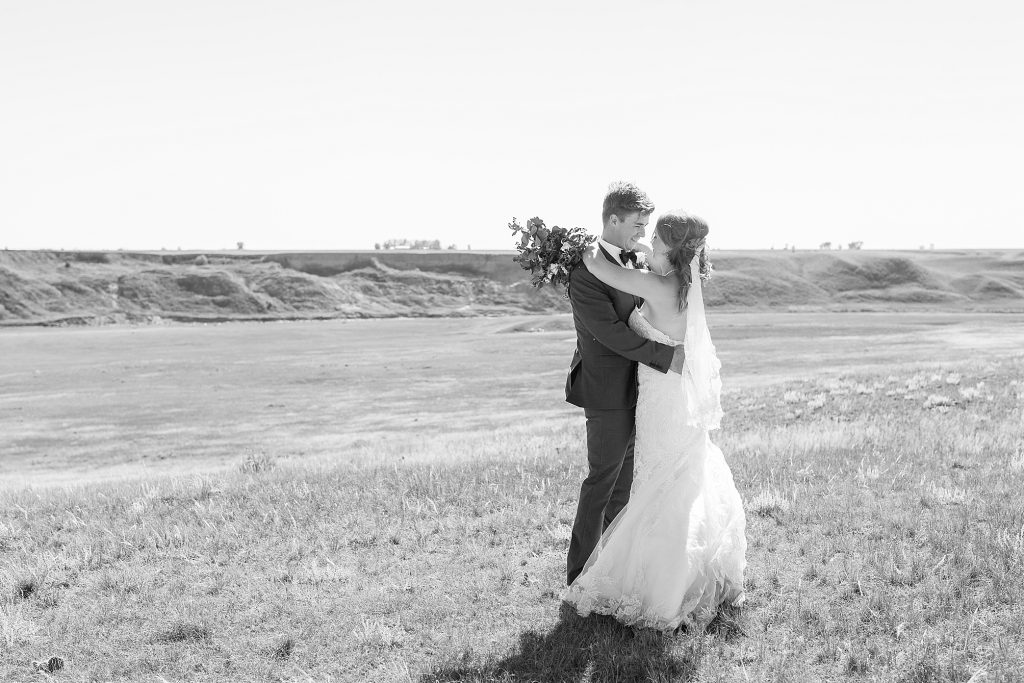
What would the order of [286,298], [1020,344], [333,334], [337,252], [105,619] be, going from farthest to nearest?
1. [337,252]
2. [286,298]
3. [333,334]
4. [1020,344]
5. [105,619]

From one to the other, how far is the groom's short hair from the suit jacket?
0.98 feet

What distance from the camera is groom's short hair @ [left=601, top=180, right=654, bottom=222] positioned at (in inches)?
221

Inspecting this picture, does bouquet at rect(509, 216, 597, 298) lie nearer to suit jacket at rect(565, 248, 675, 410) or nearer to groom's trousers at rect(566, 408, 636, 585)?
suit jacket at rect(565, 248, 675, 410)

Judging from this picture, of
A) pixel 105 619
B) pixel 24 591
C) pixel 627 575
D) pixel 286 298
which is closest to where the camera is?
pixel 627 575

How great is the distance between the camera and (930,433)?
10828 millimetres

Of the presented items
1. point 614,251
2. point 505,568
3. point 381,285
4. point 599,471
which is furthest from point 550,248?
point 381,285

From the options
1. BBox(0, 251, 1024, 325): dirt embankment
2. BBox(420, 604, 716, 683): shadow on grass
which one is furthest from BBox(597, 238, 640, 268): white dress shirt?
BBox(0, 251, 1024, 325): dirt embankment

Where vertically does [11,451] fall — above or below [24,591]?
below

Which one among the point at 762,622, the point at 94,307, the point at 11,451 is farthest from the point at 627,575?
the point at 94,307

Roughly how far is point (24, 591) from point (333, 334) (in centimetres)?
6910

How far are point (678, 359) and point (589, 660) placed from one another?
200 cm

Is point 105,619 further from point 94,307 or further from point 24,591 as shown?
point 94,307

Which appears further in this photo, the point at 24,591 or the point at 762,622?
the point at 24,591

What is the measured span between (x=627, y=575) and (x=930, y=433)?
687 centimetres
